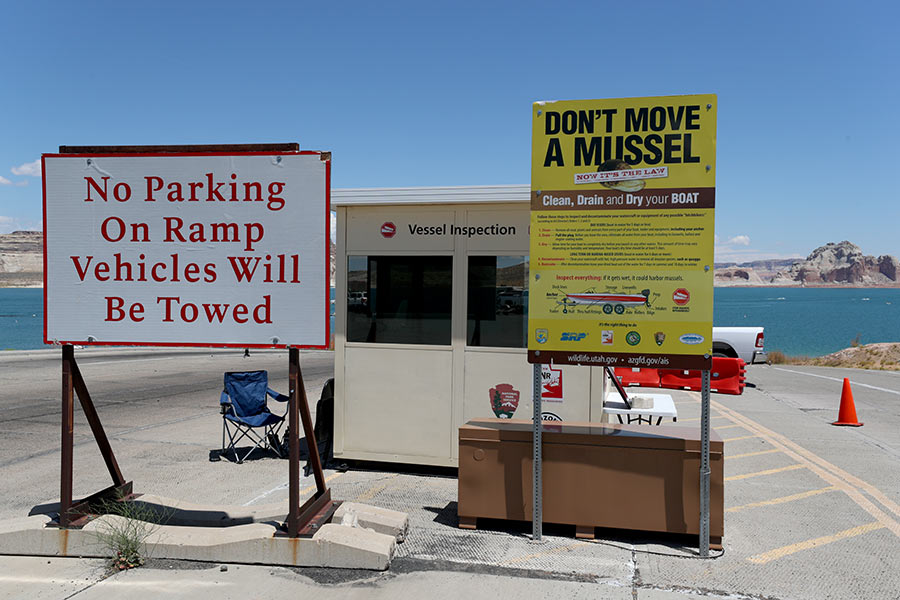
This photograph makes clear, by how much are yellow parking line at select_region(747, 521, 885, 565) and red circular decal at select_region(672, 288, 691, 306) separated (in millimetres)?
2011

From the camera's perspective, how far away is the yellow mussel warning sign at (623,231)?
5410 mm

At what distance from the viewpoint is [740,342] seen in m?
21.6

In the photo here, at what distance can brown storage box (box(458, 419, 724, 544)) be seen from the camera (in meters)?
5.60

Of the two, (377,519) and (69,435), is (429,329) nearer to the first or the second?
(377,519)

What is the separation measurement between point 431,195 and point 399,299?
1.22m

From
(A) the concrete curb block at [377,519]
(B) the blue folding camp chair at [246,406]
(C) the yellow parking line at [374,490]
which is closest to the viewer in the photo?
(A) the concrete curb block at [377,519]

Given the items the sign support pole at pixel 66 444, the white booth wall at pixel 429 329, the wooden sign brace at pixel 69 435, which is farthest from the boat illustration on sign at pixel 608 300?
the sign support pole at pixel 66 444

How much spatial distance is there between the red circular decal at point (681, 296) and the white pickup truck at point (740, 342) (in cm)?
1716

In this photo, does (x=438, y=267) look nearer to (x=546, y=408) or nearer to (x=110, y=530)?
(x=546, y=408)

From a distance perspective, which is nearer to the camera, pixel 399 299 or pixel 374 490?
pixel 374 490

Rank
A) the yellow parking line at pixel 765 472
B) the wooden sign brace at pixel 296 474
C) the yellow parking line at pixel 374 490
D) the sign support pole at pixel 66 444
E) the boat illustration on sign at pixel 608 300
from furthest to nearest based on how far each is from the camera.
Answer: the yellow parking line at pixel 765 472, the yellow parking line at pixel 374 490, the boat illustration on sign at pixel 608 300, the sign support pole at pixel 66 444, the wooden sign brace at pixel 296 474

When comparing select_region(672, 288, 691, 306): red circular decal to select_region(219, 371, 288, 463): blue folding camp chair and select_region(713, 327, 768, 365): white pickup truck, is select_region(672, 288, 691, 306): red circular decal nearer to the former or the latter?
select_region(219, 371, 288, 463): blue folding camp chair

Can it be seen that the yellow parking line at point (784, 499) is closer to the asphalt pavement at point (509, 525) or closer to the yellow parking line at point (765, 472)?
the asphalt pavement at point (509, 525)

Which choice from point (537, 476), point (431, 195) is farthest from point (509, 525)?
point (431, 195)
